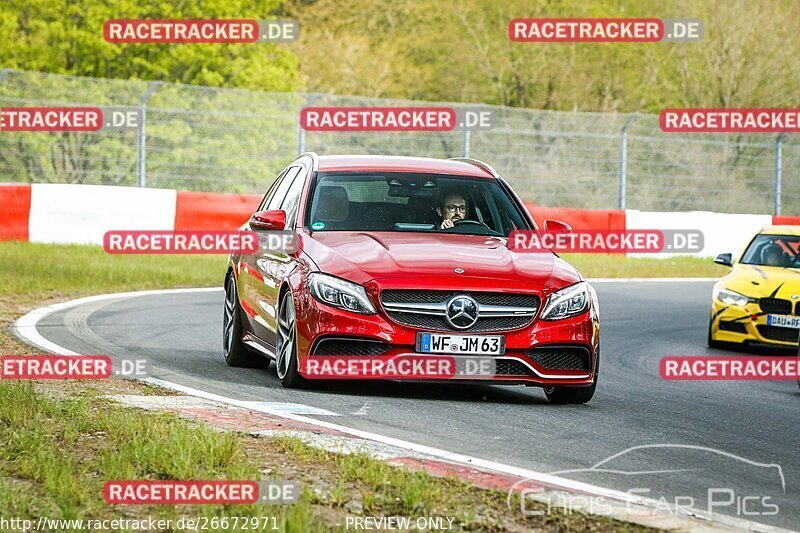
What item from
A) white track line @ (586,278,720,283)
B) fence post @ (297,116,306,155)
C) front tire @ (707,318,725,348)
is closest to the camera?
front tire @ (707,318,725,348)

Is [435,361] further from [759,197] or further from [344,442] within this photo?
[759,197]

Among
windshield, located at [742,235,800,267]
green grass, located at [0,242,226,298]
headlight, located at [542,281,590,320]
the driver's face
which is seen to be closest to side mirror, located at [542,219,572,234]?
the driver's face

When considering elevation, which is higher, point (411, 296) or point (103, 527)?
point (411, 296)

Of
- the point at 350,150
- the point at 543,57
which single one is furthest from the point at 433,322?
the point at 543,57

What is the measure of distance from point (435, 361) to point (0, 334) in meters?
4.98

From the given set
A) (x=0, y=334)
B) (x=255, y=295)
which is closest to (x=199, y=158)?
(x=0, y=334)

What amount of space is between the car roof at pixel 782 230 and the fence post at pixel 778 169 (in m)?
14.8

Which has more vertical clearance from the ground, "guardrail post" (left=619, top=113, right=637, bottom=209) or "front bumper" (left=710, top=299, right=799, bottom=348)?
"guardrail post" (left=619, top=113, right=637, bottom=209)

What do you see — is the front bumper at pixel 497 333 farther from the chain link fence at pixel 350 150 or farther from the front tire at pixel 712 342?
the chain link fence at pixel 350 150

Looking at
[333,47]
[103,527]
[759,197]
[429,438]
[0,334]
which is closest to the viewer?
[103,527]

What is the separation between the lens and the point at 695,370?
1336cm

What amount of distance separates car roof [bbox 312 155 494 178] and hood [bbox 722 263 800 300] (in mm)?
4775

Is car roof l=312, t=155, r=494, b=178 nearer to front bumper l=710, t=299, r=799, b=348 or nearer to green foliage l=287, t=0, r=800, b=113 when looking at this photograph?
front bumper l=710, t=299, r=799, b=348

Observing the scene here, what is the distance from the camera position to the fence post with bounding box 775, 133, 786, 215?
30.7m
